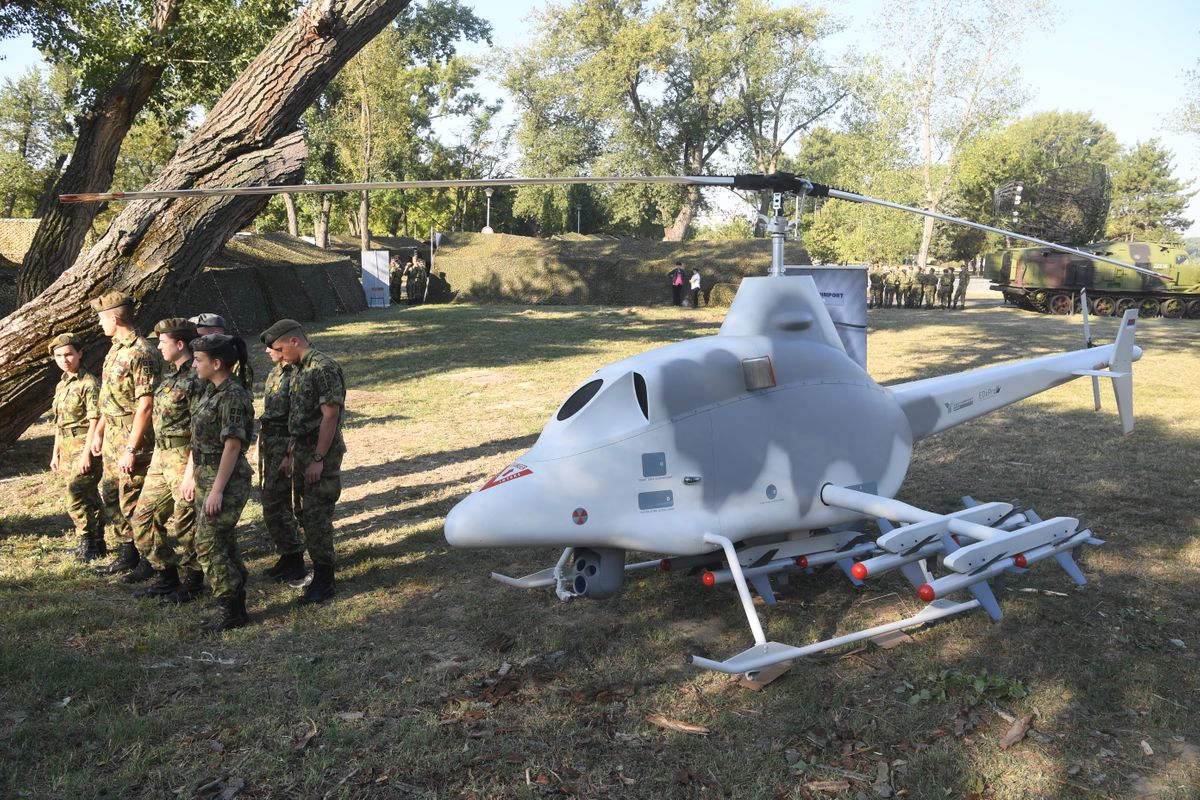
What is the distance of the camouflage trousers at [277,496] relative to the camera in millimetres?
5531

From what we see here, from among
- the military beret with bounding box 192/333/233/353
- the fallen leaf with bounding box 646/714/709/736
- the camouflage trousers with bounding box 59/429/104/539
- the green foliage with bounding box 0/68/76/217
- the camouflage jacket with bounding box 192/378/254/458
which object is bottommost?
the fallen leaf with bounding box 646/714/709/736

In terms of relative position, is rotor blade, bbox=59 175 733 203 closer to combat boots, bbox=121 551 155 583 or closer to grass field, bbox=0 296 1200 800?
grass field, bbox=0 296 1200 800

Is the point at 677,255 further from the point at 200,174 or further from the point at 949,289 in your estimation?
the point at 200,174

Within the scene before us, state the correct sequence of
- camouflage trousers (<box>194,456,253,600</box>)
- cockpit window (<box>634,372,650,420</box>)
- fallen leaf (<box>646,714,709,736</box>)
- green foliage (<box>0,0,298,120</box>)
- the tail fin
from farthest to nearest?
green foliage (<box>0,0,298,120</box>) < the tail fin < camouflage trousers (<box>194,456,253,600</box>) < cockpit window (<box>634,372,650,420</box>) < fallen leaf (<box>646,714,709,736</box>)

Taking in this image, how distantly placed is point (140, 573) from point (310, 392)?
1.92m

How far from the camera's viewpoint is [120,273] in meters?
7.00

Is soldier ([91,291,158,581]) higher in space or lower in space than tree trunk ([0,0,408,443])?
lower

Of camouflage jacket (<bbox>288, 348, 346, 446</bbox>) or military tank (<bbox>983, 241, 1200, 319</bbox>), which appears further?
military tank (<bbox>983, 241, 1200, 319</bbox>)

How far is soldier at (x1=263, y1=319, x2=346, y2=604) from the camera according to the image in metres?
5.31

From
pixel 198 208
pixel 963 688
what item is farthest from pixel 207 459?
pixel 963 688

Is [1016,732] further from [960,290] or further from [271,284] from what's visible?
[960,290]

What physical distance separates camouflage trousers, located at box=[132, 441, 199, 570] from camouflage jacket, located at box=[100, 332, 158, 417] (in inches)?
22.9

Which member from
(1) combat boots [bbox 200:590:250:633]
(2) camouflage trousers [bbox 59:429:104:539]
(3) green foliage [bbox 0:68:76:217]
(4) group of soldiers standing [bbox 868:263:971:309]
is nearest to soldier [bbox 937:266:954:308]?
(4) group of soldiers standing [bbox 868:263:971:309]

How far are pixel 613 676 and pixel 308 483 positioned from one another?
2.31 m
